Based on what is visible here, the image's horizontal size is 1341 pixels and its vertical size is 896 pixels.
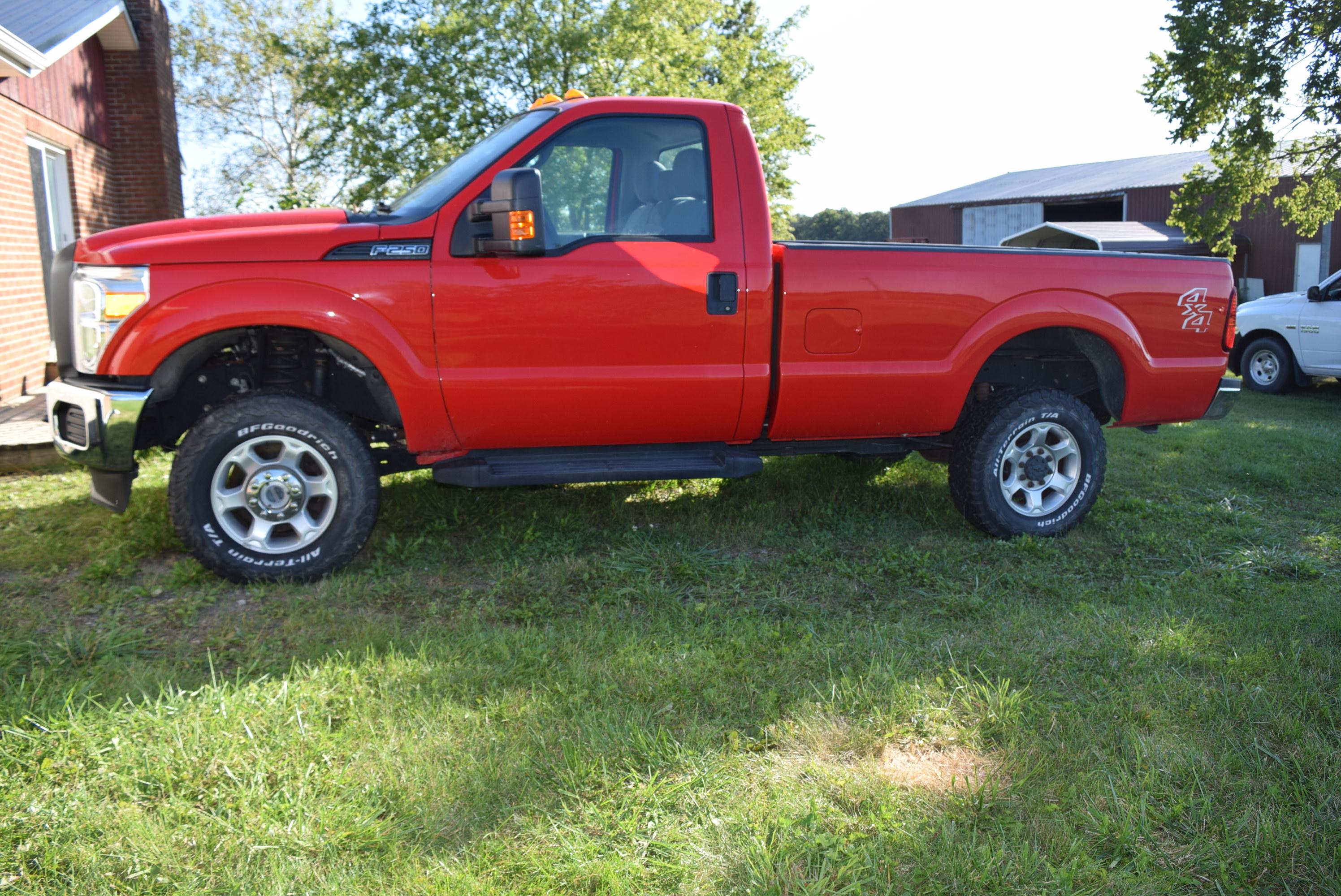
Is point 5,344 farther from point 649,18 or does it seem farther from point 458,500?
point 649,18

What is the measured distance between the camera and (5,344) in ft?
27.8

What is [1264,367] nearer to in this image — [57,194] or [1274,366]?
[1274,366]

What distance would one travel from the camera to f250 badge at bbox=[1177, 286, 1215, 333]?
5457 millimetres

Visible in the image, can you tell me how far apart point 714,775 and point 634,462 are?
6.97 ft

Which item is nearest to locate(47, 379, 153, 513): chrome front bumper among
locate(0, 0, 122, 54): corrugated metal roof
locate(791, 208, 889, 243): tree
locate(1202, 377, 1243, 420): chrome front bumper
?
locate(0, 0, 122, 54): corrugated metal roof

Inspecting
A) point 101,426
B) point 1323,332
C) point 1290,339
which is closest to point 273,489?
point 101,426

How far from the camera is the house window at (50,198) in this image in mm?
9891

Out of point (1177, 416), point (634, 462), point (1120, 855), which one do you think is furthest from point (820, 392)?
point (1120, 855)

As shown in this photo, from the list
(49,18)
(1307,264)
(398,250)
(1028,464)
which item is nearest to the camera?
(398,250)

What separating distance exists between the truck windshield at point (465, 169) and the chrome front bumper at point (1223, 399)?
401 centimetres

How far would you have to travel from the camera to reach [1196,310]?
18.0 feet

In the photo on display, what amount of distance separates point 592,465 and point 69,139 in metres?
9.11

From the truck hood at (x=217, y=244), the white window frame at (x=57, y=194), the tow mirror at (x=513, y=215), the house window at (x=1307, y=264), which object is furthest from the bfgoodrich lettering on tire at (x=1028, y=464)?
the house window at (x=1307, y=264)

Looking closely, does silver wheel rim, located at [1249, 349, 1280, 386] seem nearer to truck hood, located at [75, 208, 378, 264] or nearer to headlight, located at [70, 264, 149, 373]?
truck hood, located at [75, 208, 378, 264]
